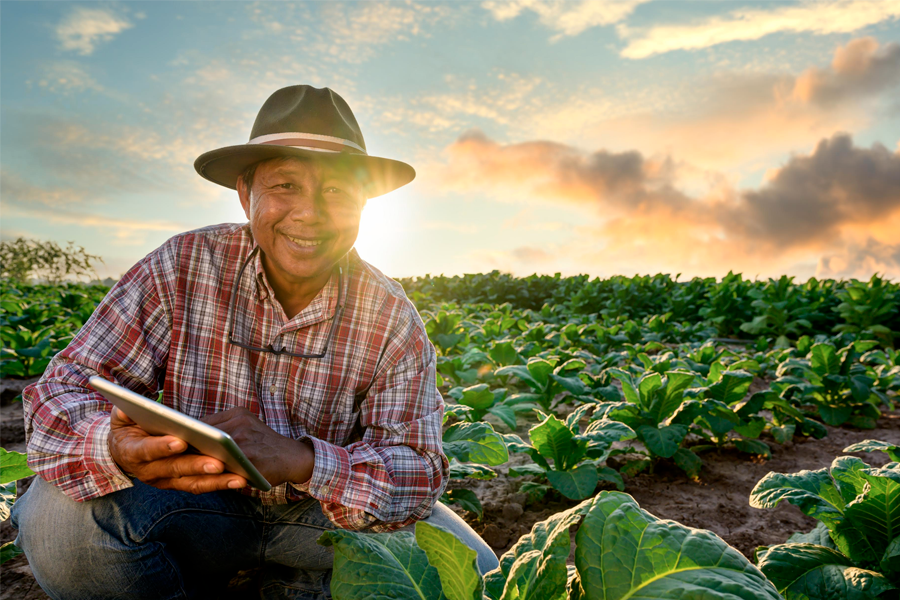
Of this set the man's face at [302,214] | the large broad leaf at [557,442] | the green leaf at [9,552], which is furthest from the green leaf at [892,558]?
the green leaf at [9,552]

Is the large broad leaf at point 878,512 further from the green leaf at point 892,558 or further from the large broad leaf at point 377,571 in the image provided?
the large broad leaf at point 377,571

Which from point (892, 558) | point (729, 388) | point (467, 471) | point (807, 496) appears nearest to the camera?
point (892, 558)

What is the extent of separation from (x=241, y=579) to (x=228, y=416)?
106cm

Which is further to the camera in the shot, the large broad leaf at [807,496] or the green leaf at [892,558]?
the large broad leaf at [807,496]

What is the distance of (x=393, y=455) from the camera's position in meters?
1.95

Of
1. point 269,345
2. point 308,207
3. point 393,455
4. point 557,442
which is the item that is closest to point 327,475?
point 393,455

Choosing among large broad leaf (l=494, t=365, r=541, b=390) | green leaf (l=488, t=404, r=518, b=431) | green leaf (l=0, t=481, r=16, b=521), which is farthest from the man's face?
large broad leaf (l=494, t=365, r=541, b=390)

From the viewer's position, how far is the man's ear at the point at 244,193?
2352 millimetres

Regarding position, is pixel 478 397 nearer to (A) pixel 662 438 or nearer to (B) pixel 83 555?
(A) pixel 662 438

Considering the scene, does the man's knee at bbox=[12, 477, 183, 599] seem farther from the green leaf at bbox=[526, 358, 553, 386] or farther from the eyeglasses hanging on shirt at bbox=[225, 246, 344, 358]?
the green leaf at bbox=[526, 358, 553, 386]

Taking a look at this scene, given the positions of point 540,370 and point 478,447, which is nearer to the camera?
point 478,447

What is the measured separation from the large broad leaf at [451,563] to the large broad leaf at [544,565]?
6 centimetres

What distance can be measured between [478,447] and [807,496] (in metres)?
1.26

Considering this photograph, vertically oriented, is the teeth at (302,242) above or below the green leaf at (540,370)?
above
